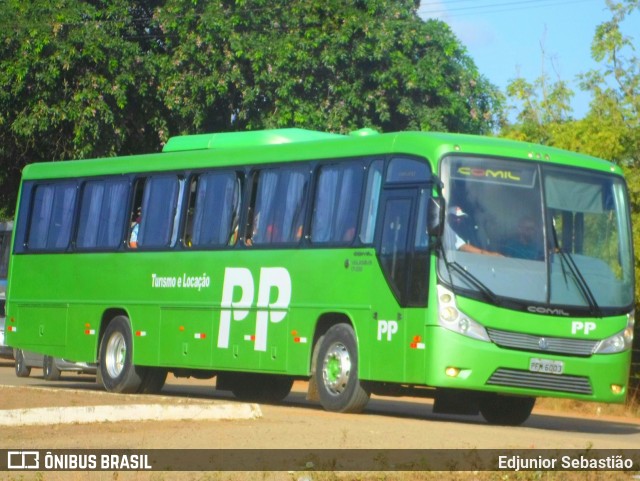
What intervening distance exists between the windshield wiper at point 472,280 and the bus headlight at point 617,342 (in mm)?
1473

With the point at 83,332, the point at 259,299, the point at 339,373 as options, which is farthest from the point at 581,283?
the point at 83,332

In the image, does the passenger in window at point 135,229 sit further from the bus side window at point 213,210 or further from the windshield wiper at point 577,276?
the windshield wiper at point 577,276

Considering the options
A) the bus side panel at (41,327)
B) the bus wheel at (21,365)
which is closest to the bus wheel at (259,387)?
the bus side panel at (41,327)

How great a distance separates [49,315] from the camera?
22.2 meters

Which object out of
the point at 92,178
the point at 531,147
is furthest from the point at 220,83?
the point at 531,147

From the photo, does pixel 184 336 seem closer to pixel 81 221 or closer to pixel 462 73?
pixel 81 221

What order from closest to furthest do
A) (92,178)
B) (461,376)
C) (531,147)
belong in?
(461,376) → (531,147) → (92,178)

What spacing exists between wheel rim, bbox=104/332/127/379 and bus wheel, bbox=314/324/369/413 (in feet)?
15.1

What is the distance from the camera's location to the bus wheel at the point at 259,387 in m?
20.8

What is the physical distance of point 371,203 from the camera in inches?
657

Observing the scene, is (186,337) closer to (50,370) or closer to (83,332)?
(83,332)

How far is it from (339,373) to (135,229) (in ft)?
16.6

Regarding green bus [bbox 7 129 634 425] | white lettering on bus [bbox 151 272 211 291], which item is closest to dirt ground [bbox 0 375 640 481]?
green bus [bbox 7 129 634 425]

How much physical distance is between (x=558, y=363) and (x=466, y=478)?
6.06 m
